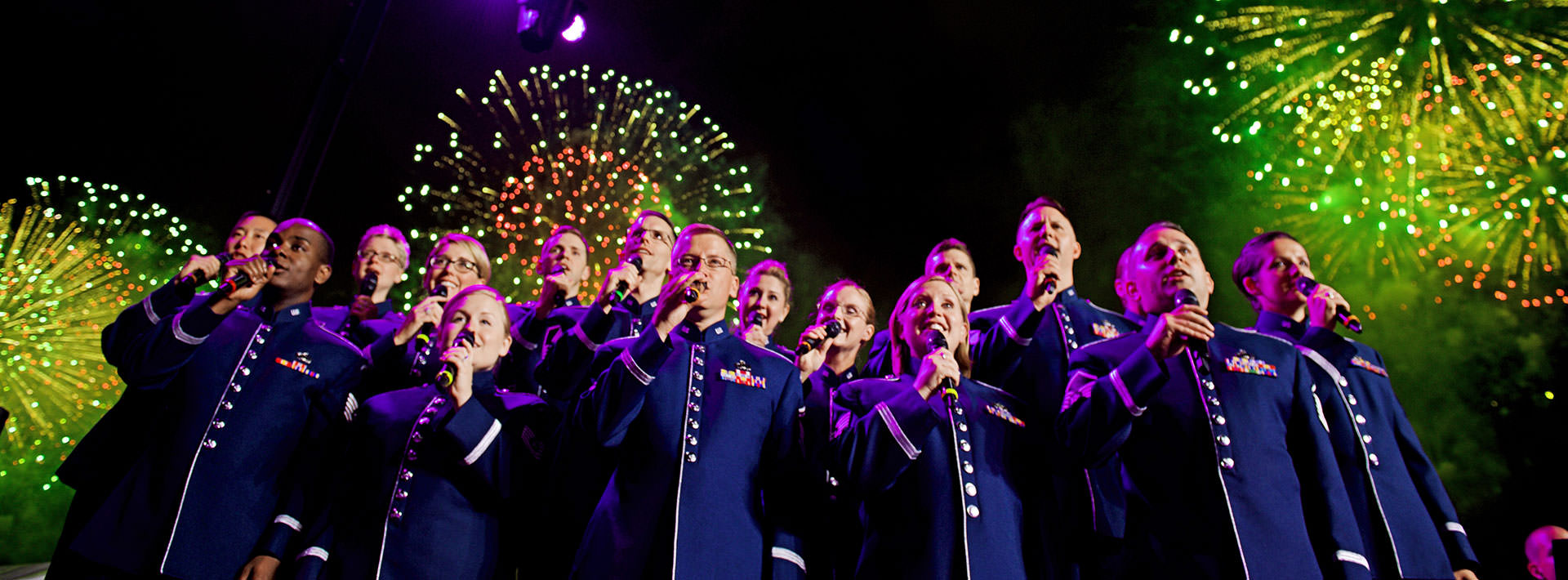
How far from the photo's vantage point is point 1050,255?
345cm

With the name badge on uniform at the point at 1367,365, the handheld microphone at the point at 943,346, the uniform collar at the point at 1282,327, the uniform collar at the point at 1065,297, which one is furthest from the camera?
the uniform collar at the point at 1065,297

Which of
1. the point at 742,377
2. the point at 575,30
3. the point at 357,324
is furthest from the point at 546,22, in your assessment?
the point at 742,377

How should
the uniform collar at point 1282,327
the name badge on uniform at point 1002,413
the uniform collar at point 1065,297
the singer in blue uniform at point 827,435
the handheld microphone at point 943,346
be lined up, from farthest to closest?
1. the uniform collar at point 1065,297
2. the uniform collar at point 1282,327
3. the name badge on uniform at point 1002,413
4. the singer in blue uniform at point 827,435
5. the handheld microphone at point 943,346

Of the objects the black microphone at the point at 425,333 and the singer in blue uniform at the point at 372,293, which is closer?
the black microphone at the point at 425,333

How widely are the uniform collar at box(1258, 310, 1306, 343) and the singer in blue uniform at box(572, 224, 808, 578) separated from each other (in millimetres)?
1976

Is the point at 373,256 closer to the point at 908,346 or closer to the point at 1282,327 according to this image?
the point at 908,346

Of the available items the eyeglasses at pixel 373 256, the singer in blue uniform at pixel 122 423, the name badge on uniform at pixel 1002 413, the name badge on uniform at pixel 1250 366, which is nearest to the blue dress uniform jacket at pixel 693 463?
the name badge on uniform at pixel 1002 413

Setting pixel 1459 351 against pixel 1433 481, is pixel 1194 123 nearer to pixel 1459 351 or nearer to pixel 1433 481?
pixel 1459 351

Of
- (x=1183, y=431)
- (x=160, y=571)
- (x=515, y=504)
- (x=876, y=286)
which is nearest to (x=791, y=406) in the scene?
(x=515, y=504)

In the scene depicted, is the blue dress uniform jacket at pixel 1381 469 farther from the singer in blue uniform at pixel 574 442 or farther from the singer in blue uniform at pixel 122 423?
the singer in blue uniform at pixel 122 423

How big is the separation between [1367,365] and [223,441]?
4.12 metres

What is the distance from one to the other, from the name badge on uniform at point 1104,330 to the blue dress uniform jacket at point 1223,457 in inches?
27.2

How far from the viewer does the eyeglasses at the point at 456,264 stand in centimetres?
382

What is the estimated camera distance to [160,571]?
2352 millimetres
